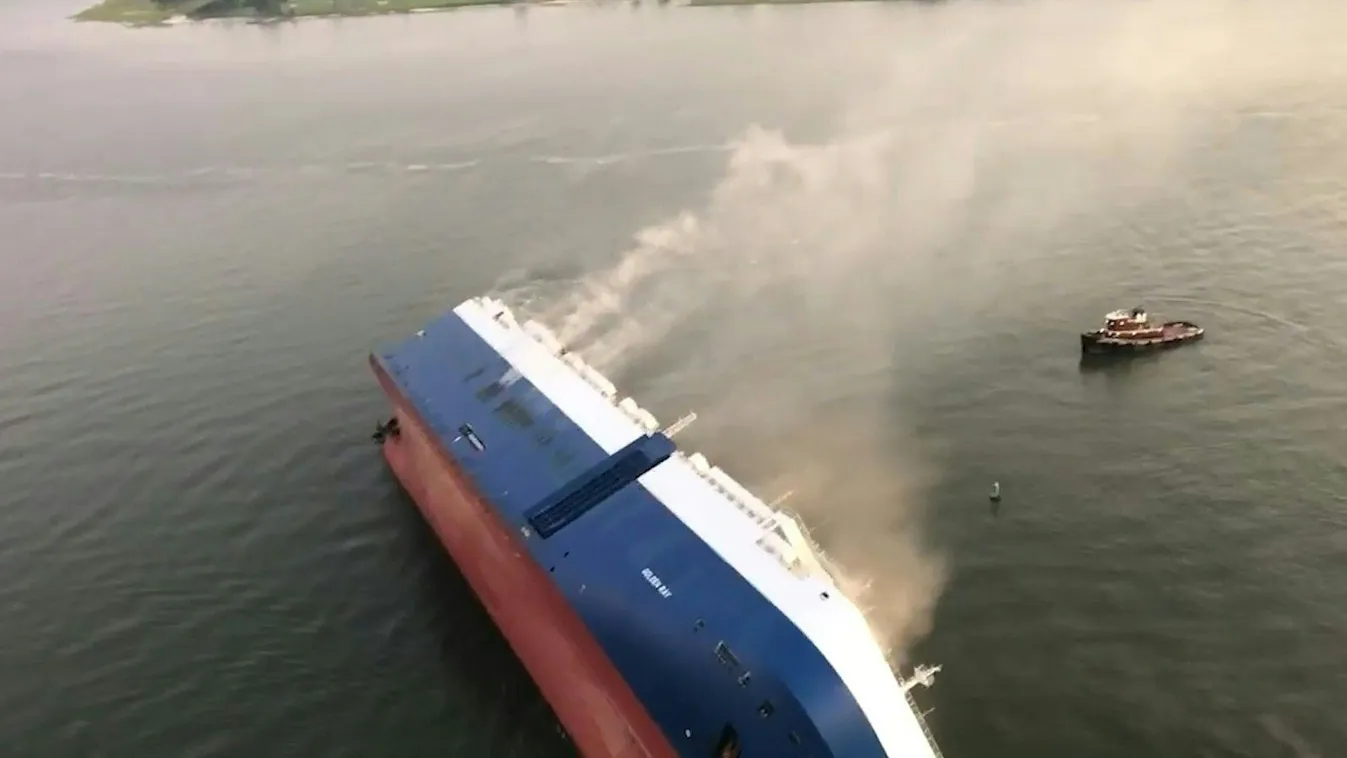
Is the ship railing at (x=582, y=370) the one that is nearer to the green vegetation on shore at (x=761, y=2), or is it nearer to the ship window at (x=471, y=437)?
the ship window at (x=471, y=437)

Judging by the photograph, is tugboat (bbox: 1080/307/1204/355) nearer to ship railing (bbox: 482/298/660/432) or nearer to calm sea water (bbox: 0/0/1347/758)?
calm sea water (bbox: 0/0/1347/758)

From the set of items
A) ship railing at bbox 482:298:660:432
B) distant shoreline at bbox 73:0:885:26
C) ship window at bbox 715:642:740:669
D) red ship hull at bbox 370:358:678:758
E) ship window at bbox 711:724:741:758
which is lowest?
red ship hull at bbox 370:358:678:758

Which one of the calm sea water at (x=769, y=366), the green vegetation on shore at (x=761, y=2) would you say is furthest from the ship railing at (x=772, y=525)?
the green vegetation on shore at (x=761, y=2)

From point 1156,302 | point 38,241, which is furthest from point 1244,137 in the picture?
point 38,241

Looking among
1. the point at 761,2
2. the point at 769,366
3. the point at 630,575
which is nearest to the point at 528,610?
the point at 630,575

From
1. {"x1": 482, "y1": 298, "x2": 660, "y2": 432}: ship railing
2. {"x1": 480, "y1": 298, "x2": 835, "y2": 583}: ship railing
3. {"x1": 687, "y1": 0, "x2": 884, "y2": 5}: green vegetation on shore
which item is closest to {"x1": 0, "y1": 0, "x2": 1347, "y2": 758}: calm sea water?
{"x1": 480, "y1": 298, "x2": 835, "y2": 583}: ship railing

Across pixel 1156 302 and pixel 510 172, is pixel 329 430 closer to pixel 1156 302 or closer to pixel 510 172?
pixel 510 172
